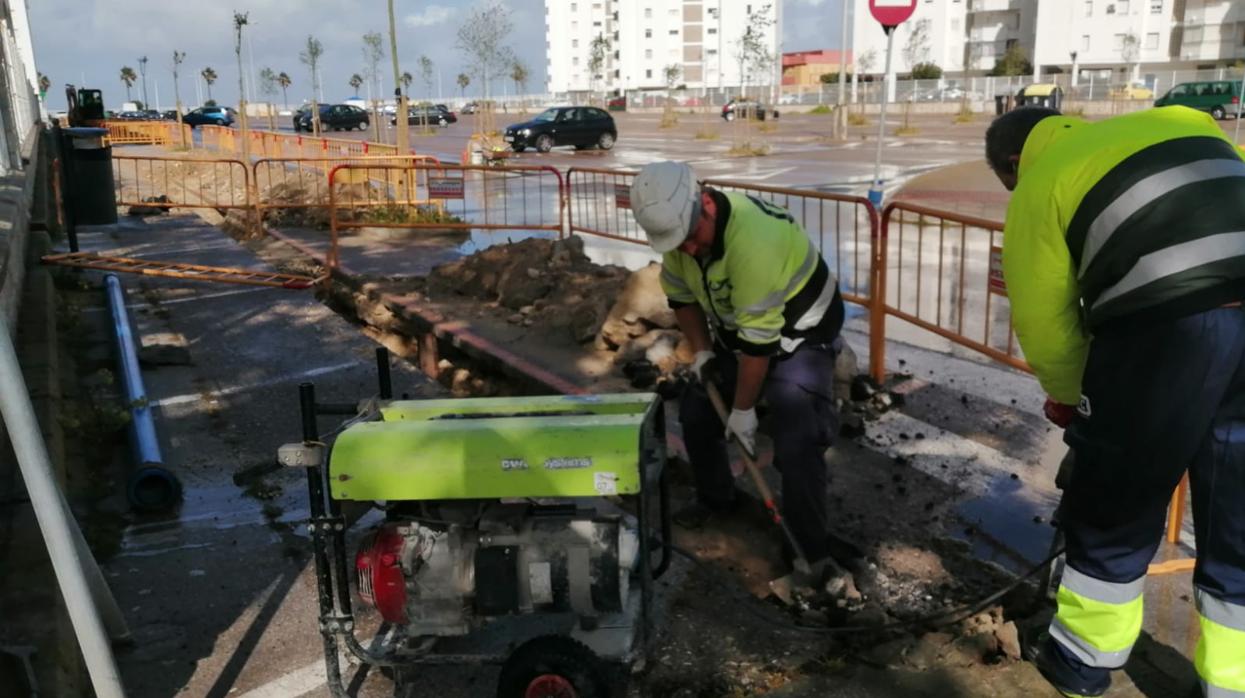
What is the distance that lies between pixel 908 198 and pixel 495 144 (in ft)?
53.2

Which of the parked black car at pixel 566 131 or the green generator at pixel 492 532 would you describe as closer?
the green generator at pixel 492 532

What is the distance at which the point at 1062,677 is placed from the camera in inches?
115

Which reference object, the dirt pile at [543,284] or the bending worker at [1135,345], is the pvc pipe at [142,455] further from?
the bending worker at [1135,345]

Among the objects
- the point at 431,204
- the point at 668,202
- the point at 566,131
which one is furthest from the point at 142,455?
the point at 566,131

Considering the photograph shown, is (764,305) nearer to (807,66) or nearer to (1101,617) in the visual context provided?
(1101,617)

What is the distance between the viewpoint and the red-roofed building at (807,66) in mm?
100331

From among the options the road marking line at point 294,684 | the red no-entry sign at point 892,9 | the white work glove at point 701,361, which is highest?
the red no-entry sign at point 892,9

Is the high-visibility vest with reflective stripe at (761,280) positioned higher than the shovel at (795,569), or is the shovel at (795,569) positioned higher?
the high-visibility vest with reflective stripe at (761,280)

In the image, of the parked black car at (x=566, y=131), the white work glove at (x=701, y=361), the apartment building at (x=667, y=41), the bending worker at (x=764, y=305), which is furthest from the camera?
the apartment building at (x=667, y=41)

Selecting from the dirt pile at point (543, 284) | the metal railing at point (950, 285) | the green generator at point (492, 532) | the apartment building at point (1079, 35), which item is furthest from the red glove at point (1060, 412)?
the apartment building at point (1079, 35)

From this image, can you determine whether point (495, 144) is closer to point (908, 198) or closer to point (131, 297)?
point (908, 198)

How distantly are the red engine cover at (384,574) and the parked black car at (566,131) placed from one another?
29.3m

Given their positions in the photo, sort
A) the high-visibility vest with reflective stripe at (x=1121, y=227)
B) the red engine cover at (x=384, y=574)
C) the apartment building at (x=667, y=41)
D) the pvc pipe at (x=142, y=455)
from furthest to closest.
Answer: the apartment building at (x=667, y=41) < the pvc pipe at (x=142, y=455) < the red engine cover at (x=384, y=574) < the high-visibility vest with reflective stripe at (x=1121, y=227)

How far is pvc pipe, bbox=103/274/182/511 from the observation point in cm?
450
